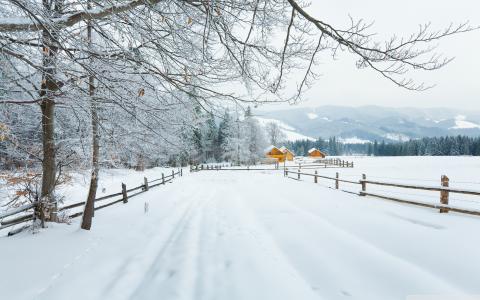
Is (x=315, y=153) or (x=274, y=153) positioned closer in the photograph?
(x=274, y=153)

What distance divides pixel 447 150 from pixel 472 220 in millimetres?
144277

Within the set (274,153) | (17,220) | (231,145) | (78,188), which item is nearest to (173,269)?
(17,220)

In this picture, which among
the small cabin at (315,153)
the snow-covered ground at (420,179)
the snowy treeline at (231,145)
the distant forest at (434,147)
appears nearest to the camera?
the snow-covered ground at (420,179)

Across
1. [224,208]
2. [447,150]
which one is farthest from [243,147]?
[447,150]

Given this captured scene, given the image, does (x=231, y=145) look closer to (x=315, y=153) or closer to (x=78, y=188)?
(x=78, y=188)

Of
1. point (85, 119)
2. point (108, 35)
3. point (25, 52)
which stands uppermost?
point (108, 35)

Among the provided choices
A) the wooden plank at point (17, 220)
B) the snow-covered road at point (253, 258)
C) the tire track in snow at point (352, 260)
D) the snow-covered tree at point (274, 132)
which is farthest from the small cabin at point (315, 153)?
the wooden plank at point (17, 220)

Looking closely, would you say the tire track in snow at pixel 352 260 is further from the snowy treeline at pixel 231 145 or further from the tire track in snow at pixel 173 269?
the snowy treeline at pixel 231 145

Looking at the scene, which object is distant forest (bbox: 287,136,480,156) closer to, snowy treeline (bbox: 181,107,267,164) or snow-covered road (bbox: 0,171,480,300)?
snowy treeline (bbox: 181,107,267,164)

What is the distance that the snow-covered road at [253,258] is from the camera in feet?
13.2

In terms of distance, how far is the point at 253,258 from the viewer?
5223 millimetres

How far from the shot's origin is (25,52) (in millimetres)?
3143

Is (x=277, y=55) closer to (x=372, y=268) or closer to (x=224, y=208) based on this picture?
(x=372, y=268)

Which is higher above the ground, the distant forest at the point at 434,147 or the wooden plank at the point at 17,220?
the distant forest at the point at 434,147
